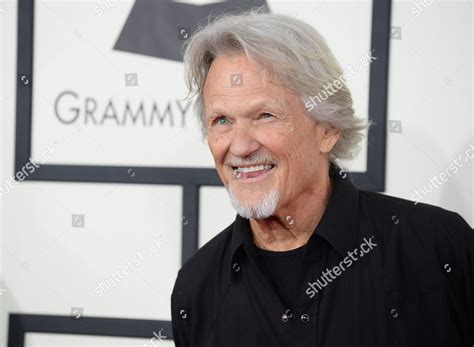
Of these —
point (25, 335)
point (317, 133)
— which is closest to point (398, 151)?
point (317, 133)

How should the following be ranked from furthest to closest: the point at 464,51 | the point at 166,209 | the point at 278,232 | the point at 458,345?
the point at 166,209 < the point at 464,51 < the point at 278,232 < the point at 458,345

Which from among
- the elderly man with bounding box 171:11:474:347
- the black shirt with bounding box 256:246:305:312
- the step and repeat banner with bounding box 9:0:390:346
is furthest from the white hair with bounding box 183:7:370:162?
the step and repeat banner with bounding box 9:0:390:346

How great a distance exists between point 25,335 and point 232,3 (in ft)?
4.07

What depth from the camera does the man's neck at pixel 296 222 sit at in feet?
4.27

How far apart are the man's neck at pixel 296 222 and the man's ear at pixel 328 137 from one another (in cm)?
7

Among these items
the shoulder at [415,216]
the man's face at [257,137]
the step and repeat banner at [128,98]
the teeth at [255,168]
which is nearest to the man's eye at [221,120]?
the man's face at [257,137]

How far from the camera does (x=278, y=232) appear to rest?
1.32 m

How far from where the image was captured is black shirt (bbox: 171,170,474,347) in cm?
118

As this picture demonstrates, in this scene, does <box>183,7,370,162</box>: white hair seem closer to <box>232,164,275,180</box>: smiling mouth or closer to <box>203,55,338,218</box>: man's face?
<box>203,55,338,218</box>: man's face

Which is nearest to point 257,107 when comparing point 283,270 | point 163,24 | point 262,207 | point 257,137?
point 257,137

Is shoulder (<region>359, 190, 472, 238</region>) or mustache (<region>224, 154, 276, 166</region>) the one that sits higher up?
mustache (<region>224, 154, 276, 166</region>)

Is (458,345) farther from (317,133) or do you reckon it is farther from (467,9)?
(467,9)

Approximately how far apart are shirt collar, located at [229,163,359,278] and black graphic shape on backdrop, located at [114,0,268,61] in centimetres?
74

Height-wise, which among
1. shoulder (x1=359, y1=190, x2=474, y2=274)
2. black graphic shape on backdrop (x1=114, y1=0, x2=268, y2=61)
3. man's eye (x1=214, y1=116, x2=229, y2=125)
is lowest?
shoulder (x1=359, y1=190, x2=474, y2=274)
